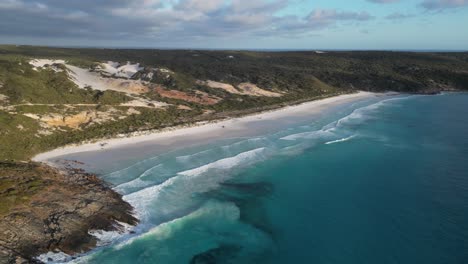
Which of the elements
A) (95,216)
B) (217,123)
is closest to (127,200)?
(95,216)

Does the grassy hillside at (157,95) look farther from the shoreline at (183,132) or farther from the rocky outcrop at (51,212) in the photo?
the rocky outcrop at (51,212)

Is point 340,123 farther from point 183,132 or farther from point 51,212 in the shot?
point 51,212

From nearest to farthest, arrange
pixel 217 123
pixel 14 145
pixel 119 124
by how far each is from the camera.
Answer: pixel 14 145 < pixel 119 124 < pixel 217 123

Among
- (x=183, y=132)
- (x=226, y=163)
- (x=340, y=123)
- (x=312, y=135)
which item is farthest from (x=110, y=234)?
(x=340, y=123)

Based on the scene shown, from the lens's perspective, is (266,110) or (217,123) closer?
(217,123)

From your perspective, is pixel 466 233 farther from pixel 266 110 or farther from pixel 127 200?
pixel 266 110

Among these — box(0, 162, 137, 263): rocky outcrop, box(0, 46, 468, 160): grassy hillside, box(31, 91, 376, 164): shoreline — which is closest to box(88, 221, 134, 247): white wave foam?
box(0, 162, 137, 263): rocky outcrop

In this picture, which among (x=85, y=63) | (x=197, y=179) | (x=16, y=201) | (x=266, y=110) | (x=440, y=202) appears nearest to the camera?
(x=16, y=201)
